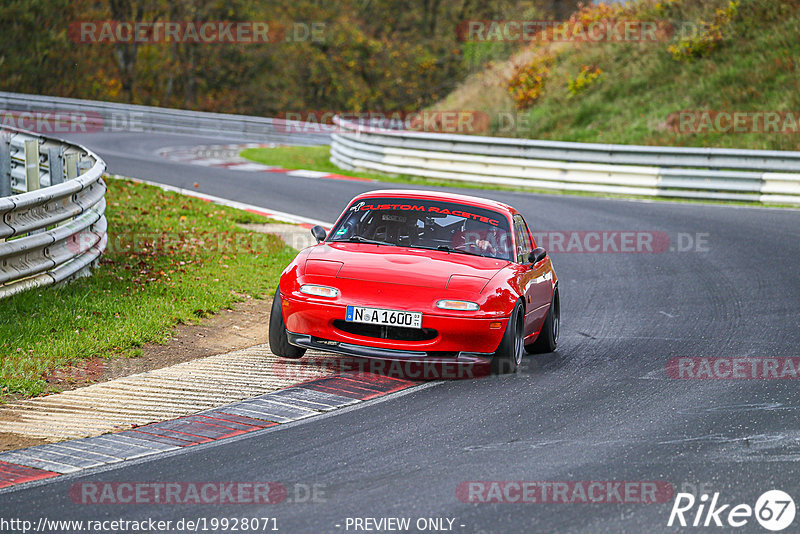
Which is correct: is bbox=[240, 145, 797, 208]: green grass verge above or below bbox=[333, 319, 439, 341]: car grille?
below

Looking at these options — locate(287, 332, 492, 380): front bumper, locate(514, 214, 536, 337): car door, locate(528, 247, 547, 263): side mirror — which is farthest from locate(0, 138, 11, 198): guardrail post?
locate(528, 247, 547, 263): side mirror

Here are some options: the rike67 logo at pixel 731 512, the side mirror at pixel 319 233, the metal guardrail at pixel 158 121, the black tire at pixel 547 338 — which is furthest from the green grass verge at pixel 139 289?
the metal guardrail at pixel 158 121

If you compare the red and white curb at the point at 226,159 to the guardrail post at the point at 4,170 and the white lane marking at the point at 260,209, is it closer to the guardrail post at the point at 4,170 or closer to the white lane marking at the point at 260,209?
the white lane marking at the point at 260,209

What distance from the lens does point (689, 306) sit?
36.4 ft

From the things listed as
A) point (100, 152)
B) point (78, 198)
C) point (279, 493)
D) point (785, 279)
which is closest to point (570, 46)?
point (100, 152)

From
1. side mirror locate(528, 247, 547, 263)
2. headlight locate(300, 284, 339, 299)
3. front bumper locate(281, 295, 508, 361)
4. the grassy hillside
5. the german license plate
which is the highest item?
the grassy hillside

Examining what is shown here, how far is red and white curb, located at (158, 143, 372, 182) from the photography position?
24302 mm

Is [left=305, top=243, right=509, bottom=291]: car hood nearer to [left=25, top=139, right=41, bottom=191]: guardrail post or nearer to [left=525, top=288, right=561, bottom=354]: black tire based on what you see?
[left=525, top=288, right=561, bottom=354]: black tire

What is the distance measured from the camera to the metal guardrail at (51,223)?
877cm

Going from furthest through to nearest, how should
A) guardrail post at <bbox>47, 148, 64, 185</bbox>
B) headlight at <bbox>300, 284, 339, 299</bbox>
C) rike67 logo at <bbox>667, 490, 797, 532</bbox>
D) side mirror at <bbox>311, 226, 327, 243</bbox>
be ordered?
guardrail post at <bbox>47, 148, 64, 185</bbox>, side mirror at <bbox>311, 226, 327, 243</bbox>, headlight at <bbox>300, 284, 339, 299</bbox>, rike67 logo at <bbox>667, 490, 797, 532</bbox>

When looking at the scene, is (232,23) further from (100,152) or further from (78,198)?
(78,198)

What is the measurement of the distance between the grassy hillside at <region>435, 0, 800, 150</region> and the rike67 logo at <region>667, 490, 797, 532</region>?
2015 cm

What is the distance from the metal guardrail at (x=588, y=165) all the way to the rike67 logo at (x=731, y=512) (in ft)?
52.9

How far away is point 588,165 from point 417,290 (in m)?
15.3
